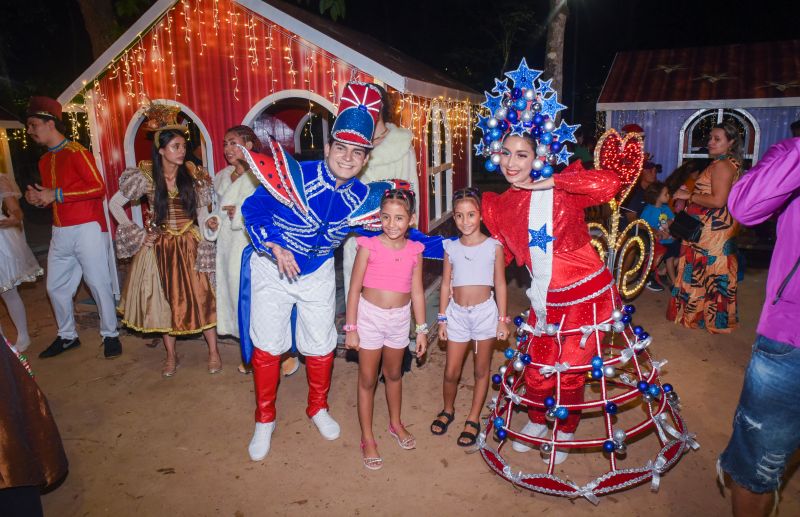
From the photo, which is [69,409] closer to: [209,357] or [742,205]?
[209,357]

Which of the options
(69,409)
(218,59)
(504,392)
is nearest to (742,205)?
(504,392)

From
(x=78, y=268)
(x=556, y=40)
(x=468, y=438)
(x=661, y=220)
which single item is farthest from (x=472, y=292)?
(x=556, y=40)

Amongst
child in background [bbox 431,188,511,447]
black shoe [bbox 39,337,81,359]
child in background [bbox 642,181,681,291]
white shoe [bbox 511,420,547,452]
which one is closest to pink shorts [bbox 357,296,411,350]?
child in background [bbox 431,188,511,447]

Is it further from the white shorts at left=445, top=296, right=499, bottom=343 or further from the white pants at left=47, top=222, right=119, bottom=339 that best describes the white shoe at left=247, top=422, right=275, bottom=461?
the white pants at left=47, top=222, right=119, bottom=339

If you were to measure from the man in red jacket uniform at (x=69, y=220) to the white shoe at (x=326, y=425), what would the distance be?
105 inches

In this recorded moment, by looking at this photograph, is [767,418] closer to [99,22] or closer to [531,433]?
[531,433]

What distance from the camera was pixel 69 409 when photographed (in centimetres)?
443

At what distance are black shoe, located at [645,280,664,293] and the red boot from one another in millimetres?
5747

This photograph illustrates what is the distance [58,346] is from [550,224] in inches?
203

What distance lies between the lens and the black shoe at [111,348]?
212 inches

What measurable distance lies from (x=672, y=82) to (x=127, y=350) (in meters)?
10.8

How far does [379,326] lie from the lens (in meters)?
3.46

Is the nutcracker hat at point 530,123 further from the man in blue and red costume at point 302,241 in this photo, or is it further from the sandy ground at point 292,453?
the sandy ground at point 292,453

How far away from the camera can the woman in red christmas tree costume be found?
313cm
